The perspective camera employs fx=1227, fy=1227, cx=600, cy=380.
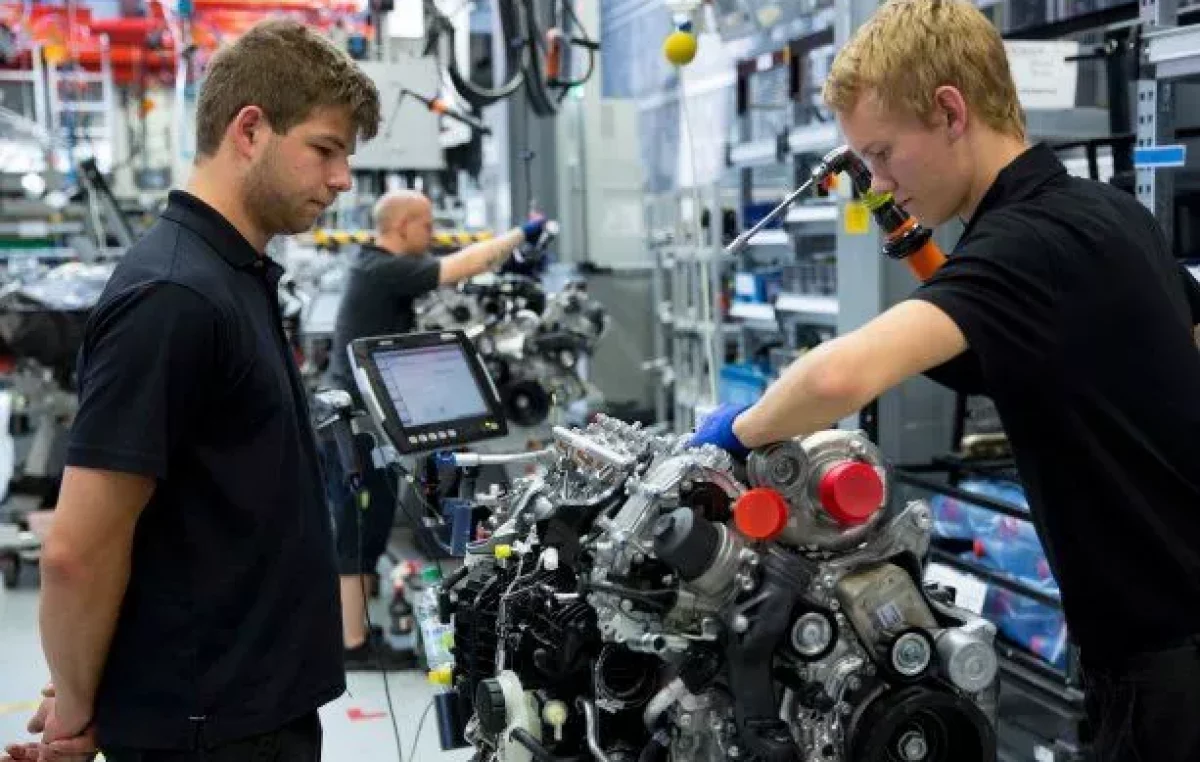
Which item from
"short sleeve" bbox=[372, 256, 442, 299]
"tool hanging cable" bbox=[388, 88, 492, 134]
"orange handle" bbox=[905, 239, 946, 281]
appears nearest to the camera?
"orange handle" bbox=[905, 239, 946, 281]

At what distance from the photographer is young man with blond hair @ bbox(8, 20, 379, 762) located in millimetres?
1780

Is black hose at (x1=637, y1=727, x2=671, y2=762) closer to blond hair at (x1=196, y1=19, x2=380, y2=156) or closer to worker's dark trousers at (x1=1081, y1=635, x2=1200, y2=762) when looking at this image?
worker's dark trousers at (x1=1081, y1=635, x2=1200, y2=762)

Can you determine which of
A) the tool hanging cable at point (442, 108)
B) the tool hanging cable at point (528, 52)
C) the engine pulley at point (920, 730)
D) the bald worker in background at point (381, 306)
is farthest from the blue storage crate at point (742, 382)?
the engine pulley at point (920, 730)

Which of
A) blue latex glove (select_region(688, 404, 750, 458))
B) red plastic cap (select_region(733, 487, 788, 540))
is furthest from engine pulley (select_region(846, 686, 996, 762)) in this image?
blue latex glove (select_region(688, 404, 750, 458))

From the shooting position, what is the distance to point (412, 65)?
8.12 m

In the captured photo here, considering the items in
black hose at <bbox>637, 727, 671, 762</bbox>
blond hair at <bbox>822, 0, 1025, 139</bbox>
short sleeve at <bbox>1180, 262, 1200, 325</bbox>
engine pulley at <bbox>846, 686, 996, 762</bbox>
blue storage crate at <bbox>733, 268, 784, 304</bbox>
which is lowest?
black hose at <bbox>637, 727, 671, 762</bbox>

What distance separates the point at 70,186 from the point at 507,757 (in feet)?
30.7

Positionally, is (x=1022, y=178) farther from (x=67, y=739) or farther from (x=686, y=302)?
(x=686, y=302)

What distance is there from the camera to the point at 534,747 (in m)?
2.28

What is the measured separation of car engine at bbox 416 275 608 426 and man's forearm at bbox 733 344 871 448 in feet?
12.5

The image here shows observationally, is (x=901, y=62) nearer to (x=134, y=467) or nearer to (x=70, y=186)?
(x=134, y=467)

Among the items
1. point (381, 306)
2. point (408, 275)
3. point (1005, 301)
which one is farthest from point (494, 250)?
point (1005, 301)

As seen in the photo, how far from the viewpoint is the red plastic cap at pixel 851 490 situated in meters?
1.94

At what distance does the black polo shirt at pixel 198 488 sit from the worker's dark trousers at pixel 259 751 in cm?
3
